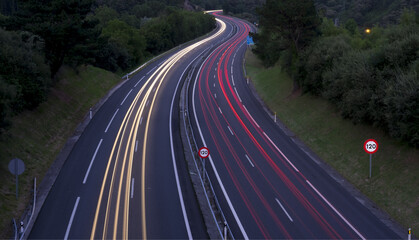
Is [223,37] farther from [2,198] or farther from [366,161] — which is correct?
[2,198]

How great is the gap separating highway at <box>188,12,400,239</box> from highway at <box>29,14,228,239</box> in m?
→ 2.37

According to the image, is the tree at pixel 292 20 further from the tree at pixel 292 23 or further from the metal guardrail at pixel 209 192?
the metal guardrail at pixel 209 192

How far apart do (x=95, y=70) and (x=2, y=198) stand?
31.4 meters

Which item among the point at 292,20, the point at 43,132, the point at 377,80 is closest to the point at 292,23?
the point at 292,20

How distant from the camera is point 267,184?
957 inches

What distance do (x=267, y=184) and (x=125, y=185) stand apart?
27.9 ft

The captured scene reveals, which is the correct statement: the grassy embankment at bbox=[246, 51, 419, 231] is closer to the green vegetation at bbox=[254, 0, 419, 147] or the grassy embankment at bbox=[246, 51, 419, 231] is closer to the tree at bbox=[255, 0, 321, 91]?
the green vegetation at bbox=[254, 0, 419, 147]

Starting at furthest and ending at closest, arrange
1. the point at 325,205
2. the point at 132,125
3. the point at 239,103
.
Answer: the point at 239,103, the point at 132,125, the point at 325,205

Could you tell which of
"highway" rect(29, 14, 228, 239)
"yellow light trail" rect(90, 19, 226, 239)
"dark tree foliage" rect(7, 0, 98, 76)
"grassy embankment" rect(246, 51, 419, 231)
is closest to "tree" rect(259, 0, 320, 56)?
"grassy embankment" rect(246, 51, 419, 231)

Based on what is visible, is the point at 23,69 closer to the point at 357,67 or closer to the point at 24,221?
the point at 24,221

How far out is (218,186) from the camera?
2398 centimetres

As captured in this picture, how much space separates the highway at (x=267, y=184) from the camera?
1917 centimetres

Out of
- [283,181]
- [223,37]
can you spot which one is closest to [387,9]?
[223,37]

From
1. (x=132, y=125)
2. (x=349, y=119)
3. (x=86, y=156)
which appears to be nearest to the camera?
(x=86, y=156)
